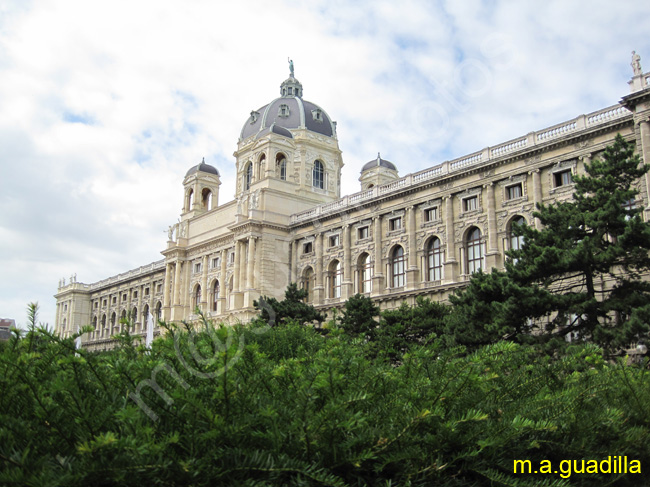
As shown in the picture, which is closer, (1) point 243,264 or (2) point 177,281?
(1) point 243,264

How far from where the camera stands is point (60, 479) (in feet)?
11.6

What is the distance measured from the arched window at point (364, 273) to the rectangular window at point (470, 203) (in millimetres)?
8823

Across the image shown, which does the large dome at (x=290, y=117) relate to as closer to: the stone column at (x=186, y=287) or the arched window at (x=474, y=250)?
the stone column at (x=186, y=287)

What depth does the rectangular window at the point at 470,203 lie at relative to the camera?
3741 centimetres

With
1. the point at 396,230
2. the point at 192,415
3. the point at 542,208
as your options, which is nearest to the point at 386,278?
the point at 396,230

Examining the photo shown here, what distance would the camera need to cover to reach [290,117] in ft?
202

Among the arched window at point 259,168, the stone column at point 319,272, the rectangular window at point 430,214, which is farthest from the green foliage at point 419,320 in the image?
the arched window at point 259,168

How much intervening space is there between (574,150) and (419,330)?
12942mm

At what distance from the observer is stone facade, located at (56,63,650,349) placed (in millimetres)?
33469

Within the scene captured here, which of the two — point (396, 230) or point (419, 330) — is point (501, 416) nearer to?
point (419, 330)

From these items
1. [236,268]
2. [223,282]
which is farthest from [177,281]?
[236,268]

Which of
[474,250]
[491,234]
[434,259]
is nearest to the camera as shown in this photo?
[491,234]

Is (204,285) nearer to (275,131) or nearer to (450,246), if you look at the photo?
(275,131)

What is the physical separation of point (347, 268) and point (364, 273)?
1.37 m
